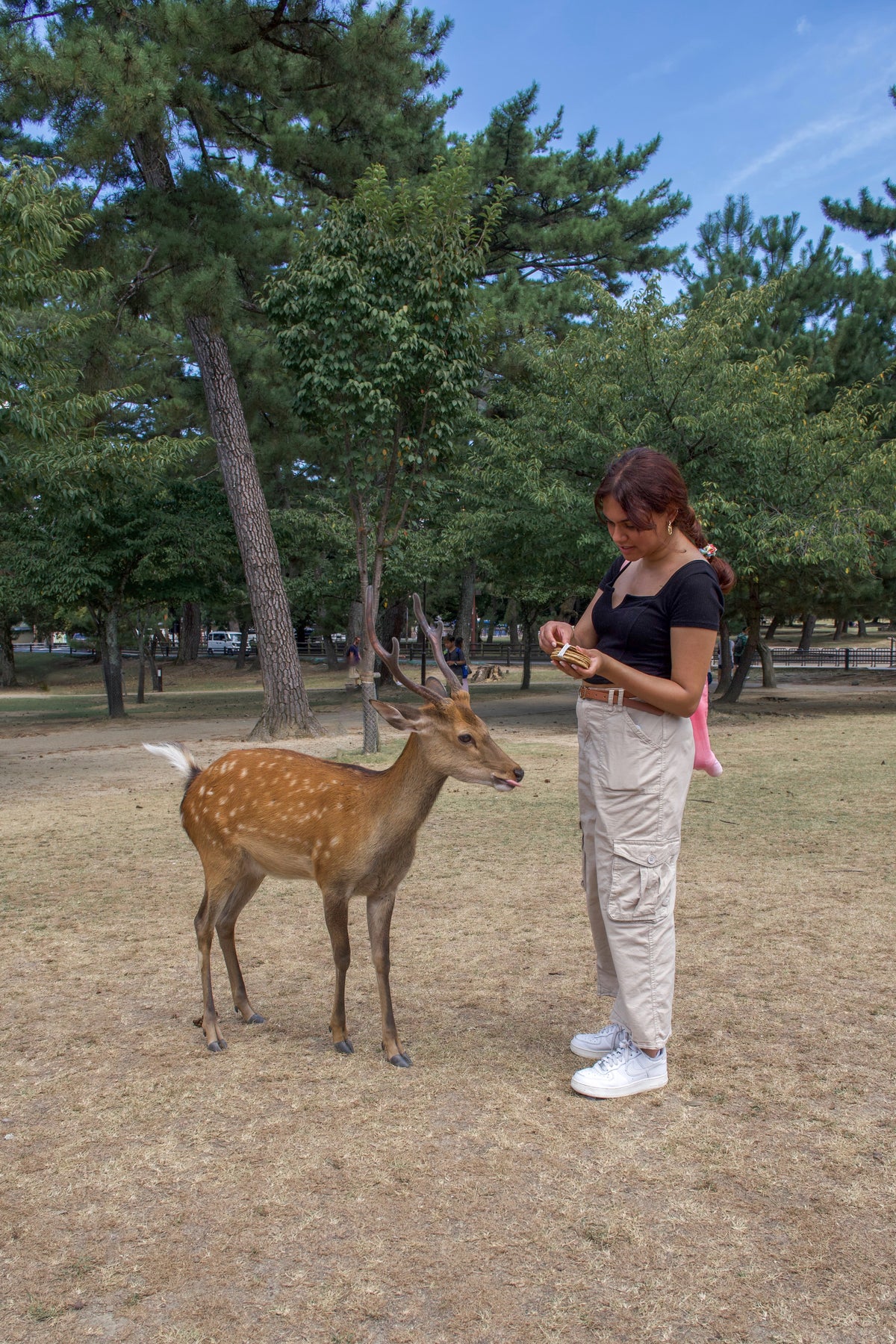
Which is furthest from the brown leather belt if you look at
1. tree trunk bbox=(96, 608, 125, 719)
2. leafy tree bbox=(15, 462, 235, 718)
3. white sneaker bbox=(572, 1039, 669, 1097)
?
tree trunk bbox=(96, 608, 125, 719)

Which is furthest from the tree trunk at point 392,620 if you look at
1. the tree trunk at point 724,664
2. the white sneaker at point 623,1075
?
the white sneaker at point 623,1075

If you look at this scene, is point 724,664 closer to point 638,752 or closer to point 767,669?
point 767,669

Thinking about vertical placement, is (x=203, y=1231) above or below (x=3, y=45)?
below

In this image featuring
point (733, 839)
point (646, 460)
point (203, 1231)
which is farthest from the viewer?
point (733, 839)

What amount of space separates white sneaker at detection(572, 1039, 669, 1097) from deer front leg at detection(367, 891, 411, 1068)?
0.67m

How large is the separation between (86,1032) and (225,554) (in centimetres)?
1677

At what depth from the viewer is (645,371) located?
49.6 feet

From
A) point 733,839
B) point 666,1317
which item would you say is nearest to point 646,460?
point 666,1317

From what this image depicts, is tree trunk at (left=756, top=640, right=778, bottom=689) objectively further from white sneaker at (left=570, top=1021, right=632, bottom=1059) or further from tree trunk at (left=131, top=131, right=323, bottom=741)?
white sneaker at (left=570, top=1021, right=632, bottom=1059)

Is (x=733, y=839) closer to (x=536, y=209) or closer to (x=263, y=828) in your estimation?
(x=263, y=828)

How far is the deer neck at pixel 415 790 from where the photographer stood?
375 cm

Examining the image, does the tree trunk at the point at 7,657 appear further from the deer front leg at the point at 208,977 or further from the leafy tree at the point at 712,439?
the deer front leg at the point at 208,977

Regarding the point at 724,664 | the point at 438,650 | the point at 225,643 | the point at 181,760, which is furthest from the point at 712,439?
the point at 225,643

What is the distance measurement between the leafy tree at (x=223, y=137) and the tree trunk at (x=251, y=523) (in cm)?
2
